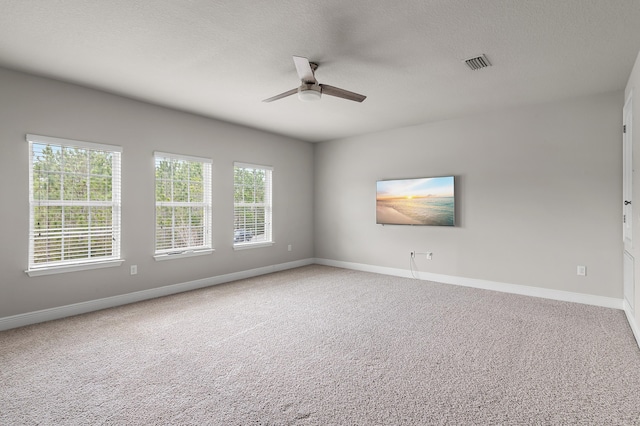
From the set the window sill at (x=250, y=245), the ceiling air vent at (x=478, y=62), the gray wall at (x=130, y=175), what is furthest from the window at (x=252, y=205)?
the ceiling air vent at (x=478, y=62)

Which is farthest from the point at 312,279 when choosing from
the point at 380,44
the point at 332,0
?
the point at 332,0

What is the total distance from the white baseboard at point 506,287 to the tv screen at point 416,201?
0.89 metres

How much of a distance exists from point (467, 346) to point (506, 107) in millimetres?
3564

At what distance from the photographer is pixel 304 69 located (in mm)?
2926

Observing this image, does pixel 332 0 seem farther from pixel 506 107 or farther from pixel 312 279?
pixel 312 279

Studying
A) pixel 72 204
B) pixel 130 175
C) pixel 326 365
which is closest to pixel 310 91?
pixel 326 365

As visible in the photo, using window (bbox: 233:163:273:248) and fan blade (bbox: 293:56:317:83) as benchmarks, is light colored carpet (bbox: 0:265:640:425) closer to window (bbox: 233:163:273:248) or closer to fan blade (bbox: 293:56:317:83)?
window (bbox: 233:163:273:248)

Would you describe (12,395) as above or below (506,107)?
below

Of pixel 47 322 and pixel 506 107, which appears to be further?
pixel 506 107

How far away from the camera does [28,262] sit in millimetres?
3582

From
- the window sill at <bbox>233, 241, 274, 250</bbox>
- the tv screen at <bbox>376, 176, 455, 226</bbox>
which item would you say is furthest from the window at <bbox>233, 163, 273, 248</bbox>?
the tv screen at <bbox>376, 176, 455, 226</bbox>

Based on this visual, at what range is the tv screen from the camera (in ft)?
17.7

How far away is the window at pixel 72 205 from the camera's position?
3.67m

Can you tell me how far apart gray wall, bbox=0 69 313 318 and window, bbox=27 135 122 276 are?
92mm
